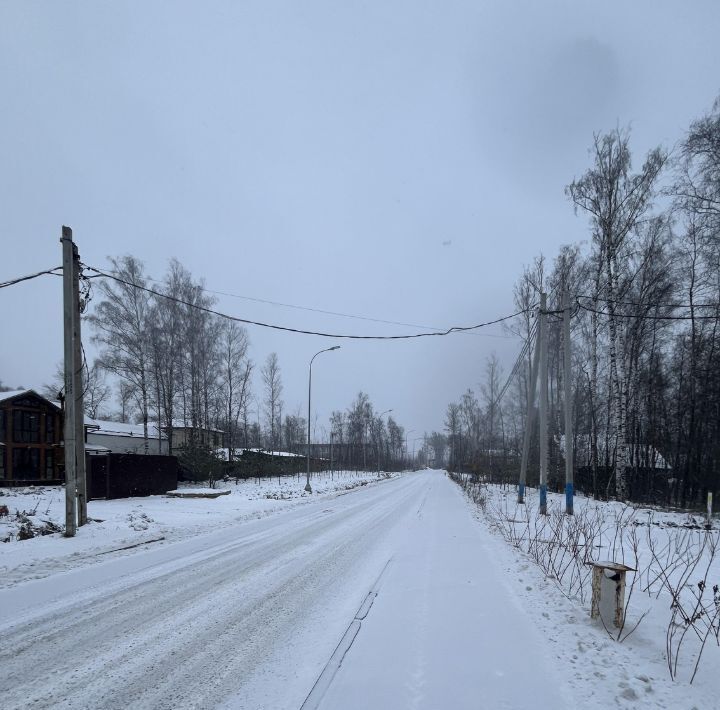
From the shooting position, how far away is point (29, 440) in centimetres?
2844

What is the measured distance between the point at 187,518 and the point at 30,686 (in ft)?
37.6

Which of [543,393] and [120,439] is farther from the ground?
[543,393]

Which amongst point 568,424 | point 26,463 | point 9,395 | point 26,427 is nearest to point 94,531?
point 568,424

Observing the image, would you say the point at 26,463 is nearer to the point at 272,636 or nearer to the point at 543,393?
the point at 543,393

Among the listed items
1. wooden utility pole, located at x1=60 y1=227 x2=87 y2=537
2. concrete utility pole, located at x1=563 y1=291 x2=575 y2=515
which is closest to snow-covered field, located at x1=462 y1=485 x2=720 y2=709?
concrete utility pole, located at x1=563 y1=291 x2=575 y2=515

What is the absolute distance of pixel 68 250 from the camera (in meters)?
10.7

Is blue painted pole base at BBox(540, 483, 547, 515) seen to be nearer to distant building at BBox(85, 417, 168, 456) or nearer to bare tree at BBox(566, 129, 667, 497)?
bare tree at BBox(566, 129, 667, 497)

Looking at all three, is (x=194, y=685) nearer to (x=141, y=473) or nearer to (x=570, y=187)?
(x=141, y=473)

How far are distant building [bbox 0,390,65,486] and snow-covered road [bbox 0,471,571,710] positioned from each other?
24.5 meters

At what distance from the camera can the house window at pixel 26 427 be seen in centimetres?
2789

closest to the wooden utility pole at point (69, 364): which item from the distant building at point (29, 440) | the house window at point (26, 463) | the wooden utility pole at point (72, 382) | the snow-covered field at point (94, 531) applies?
the wooden utility pole at point (72, 382)

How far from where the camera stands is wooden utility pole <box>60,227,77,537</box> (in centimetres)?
1032

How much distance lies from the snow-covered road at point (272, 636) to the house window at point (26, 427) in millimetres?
25444

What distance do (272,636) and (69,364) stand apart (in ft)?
28.3
